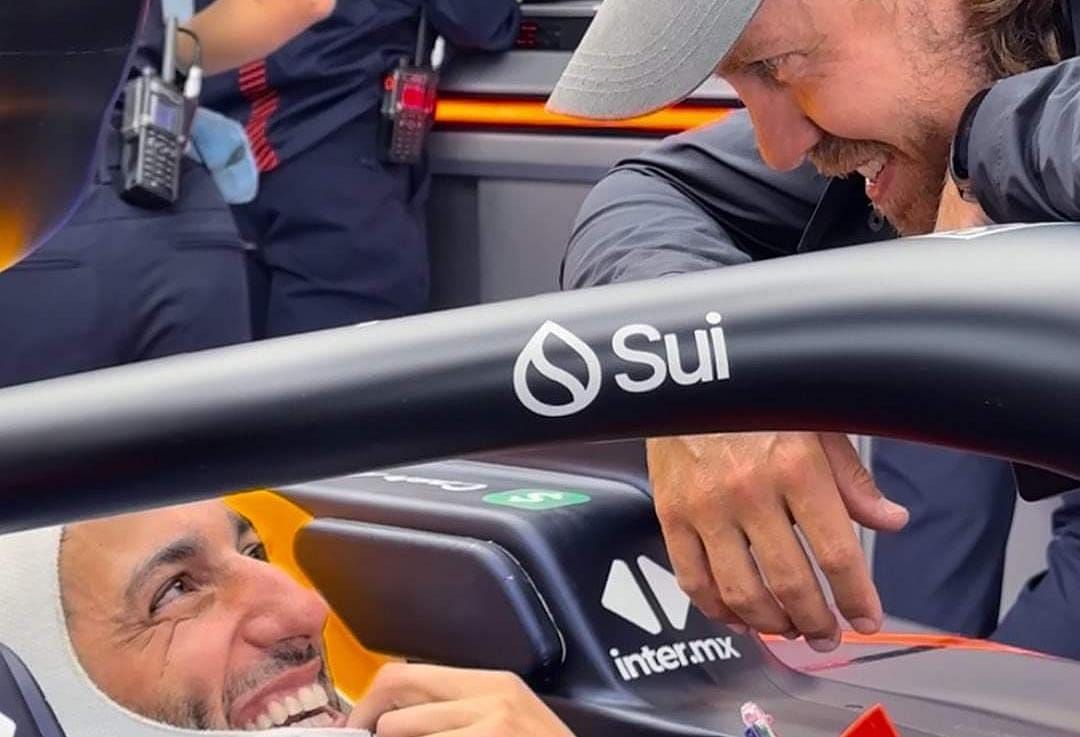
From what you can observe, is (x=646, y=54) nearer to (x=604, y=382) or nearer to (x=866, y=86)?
(x=866, y=86)

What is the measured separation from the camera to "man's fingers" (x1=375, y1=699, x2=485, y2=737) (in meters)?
1.12

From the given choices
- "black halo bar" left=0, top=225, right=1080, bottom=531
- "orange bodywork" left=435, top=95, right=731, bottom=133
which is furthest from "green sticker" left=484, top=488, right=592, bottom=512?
"orange bodywork" left=435, top=95, right=731, bottom=133

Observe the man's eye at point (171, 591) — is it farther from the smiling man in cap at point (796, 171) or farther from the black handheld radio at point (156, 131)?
the black handheld radio at point (156, 131)

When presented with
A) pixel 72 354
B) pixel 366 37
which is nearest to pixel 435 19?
pixel 366 37

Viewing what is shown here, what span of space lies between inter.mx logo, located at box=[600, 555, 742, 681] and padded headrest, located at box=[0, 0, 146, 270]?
791mm

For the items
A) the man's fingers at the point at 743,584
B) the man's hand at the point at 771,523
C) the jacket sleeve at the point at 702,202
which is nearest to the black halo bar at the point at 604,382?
the man's hand at the point at 771,523

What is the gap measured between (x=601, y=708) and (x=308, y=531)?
28cm

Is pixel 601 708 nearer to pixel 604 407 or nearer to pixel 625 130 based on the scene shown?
pixel 604 407

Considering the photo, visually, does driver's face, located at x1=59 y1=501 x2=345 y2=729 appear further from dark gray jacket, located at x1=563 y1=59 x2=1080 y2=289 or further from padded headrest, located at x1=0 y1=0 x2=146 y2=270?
padded headrest, located at x1=0 y1=0 x2=146 y2=270

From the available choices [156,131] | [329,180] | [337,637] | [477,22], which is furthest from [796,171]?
[477,22]

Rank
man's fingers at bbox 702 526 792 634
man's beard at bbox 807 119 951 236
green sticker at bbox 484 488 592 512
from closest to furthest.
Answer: man's fingers at bbox 702 526 792 634 < man's beard at bbox 807 119 951 236 < green sticker at bbox 484 488 592 512

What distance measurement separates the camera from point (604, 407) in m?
0.49

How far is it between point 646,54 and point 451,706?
16.2 inches

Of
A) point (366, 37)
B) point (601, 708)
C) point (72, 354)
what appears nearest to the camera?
point (601, 708)
